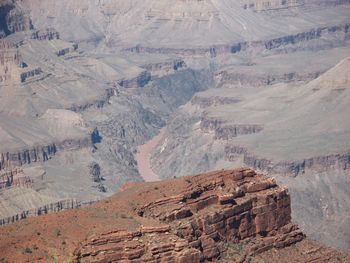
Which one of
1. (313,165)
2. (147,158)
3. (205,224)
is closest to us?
(205,224)

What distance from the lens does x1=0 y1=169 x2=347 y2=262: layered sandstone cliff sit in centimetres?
4809

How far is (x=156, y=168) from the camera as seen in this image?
497 ft

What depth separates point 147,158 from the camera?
524ft

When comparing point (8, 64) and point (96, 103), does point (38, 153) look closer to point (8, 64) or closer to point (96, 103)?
point (8, 64)

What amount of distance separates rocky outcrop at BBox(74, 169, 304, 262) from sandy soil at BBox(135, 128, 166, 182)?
80341 millimetres

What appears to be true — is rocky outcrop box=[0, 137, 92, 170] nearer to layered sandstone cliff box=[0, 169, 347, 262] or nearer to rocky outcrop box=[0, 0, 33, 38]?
rocky outcrop box=[0, 0, 33, 38]

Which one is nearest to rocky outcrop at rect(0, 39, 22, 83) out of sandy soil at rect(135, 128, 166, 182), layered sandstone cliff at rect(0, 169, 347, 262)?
sandy soil at rect(135, 128, 166, 182)

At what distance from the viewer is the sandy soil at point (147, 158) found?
147m

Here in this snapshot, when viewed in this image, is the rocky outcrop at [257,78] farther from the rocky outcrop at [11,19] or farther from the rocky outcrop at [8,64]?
the rocky outcrop at [8,64]

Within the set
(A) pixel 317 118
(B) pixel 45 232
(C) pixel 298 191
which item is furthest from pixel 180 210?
(A) pixel 317 118

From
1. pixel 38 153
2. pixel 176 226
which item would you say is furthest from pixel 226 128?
pixel 176 226

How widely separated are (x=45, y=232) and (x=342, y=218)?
6802cm

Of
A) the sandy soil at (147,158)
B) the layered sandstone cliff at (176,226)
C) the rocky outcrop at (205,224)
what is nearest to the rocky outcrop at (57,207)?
the sandy soil at (147,158)

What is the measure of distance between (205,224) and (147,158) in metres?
105
